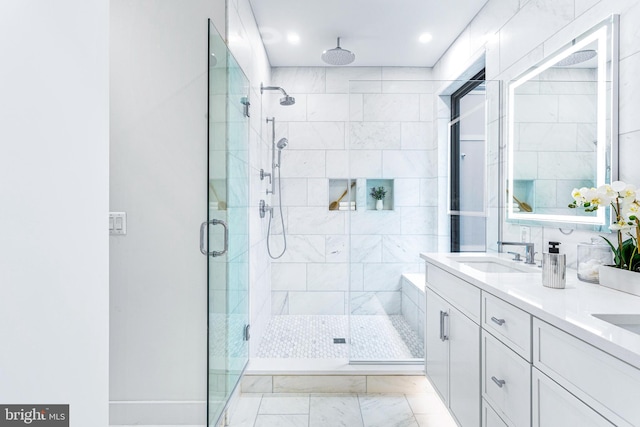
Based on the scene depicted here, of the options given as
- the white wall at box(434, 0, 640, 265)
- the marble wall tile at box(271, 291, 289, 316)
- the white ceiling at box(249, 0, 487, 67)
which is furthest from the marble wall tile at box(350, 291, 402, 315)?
the white ceiling at box(249, 0, 487, 67)

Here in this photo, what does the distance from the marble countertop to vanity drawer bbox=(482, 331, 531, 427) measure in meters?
0.19

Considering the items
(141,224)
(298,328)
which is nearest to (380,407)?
(298,328)

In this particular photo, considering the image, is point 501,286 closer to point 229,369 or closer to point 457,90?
point 229,369

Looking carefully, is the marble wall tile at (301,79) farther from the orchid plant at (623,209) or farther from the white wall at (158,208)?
the orchid plant at (623,209)

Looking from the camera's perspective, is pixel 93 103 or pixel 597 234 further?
pixel 597 234

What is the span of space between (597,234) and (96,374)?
1.88 meters

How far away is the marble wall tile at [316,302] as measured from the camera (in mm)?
3539

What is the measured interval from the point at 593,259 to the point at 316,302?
8.43 feet

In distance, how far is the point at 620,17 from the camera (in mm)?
1399

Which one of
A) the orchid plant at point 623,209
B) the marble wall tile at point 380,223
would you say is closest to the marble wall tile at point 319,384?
the marble wall tile at point 380,223

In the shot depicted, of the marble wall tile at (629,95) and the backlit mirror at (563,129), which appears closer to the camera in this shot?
the marble wall tile at (629,95)

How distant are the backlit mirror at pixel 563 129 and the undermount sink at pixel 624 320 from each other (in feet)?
→ 2.14

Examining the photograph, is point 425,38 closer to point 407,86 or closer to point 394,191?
point 407,86

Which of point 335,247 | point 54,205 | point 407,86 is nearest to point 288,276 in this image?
point 335,247
